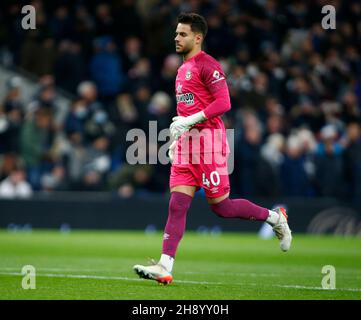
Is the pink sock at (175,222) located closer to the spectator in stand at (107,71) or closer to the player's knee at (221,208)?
the player's knee at (221,208)

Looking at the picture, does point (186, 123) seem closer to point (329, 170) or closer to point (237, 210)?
point (237, 210)

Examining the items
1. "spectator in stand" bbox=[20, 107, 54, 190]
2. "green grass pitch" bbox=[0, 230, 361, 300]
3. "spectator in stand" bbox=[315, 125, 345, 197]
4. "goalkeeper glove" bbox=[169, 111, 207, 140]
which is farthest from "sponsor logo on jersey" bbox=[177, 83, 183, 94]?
"spectator in stand" bbox=[315, 125, 345, 197]

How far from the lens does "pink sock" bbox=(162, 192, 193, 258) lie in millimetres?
9320

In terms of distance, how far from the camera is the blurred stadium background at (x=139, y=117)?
65.2 feet

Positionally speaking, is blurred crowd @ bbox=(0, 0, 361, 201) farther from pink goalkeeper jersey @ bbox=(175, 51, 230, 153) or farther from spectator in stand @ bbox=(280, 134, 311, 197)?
pink goalkeeper jersey @ bbox=(175, 51, 230, 153)

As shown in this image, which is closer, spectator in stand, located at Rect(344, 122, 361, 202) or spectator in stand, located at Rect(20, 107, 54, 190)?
spectator in stand, located at Rect(20, 107, 54, 190)

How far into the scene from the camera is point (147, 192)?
20.2 meters

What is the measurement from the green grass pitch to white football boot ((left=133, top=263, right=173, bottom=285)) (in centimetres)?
9

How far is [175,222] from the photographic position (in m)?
9.39

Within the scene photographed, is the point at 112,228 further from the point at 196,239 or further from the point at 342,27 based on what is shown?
the point at 342,27

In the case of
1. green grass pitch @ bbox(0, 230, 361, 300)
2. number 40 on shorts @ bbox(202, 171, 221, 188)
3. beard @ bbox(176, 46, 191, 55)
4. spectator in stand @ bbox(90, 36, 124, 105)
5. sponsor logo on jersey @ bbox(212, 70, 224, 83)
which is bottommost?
green grass pitch @ bbox(0, 230, 361, 300)

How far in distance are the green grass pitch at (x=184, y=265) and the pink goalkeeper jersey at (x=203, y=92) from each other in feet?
4.49

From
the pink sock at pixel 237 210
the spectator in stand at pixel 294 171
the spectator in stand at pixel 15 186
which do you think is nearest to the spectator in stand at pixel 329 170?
the spectator in stand at pixel 294 171
